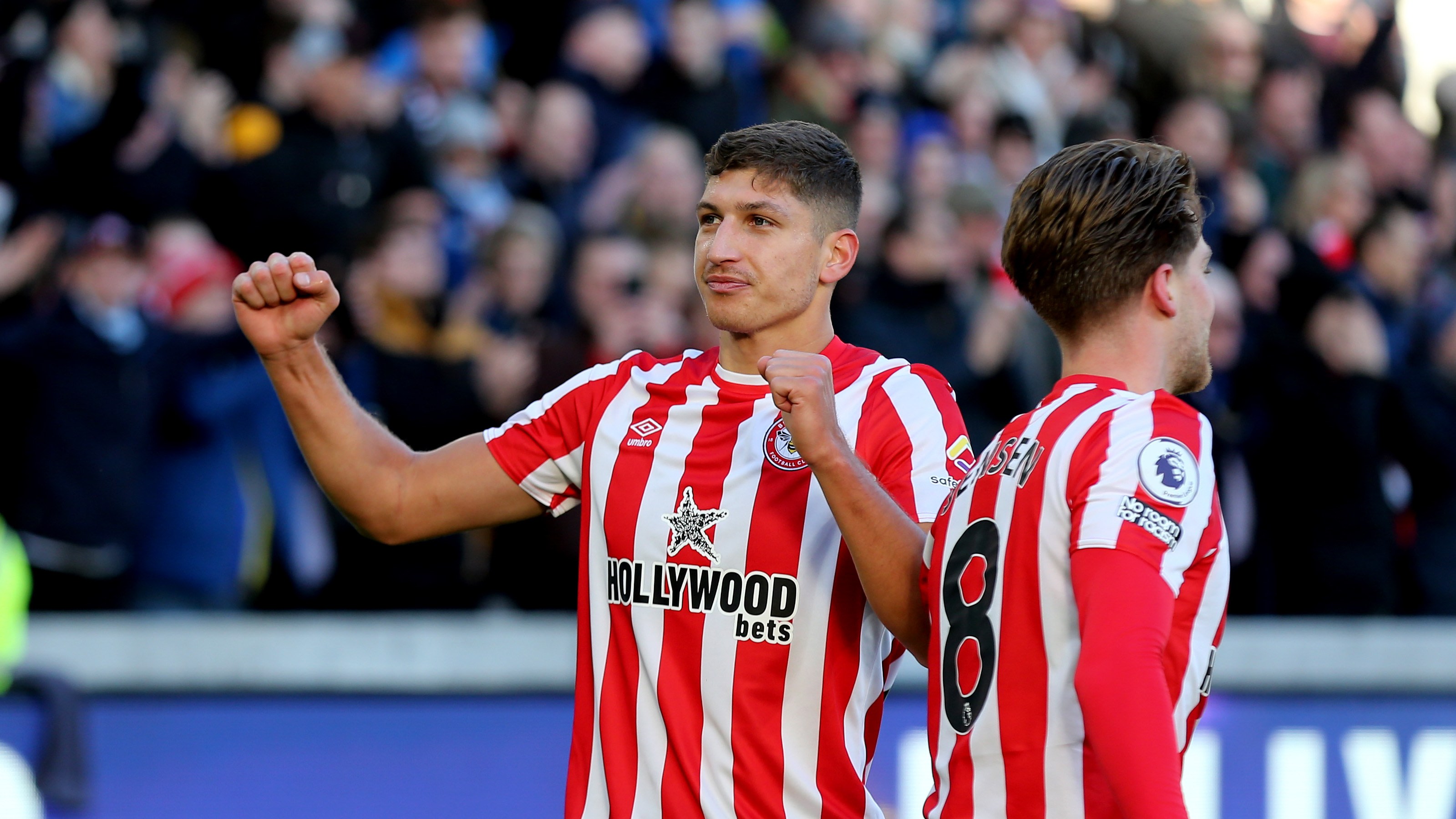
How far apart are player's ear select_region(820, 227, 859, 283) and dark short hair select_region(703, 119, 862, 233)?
2cm

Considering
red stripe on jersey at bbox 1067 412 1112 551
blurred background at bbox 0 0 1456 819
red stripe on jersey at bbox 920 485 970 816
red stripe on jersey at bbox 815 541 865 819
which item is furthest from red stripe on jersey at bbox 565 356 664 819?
blurred background at bbox 0 0 1456 819

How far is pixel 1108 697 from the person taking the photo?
216cm

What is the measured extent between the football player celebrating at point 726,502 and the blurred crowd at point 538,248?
108 inches

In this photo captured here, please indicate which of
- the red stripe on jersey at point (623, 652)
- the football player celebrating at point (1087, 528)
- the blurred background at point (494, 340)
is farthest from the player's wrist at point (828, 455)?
the blurred background at point (494, 340)

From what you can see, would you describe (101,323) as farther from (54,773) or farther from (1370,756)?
(1370,756)

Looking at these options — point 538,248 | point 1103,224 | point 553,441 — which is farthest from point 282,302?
point 538,248

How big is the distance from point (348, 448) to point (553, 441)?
412 millimetres

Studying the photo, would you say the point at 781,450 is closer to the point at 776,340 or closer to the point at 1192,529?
the point at 776,340

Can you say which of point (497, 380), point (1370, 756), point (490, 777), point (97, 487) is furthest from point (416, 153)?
point (1370, 756)

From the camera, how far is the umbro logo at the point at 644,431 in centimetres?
315

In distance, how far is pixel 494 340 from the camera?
6211mm

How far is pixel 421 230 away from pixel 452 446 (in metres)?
3.18

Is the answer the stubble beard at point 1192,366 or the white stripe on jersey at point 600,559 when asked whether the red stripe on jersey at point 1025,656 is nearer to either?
the stubble beard at point 1192,366

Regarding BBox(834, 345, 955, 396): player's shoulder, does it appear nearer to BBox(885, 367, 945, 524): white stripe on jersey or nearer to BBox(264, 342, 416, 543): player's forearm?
BBox(885, 367, 945, 524): white stripe on jersey
